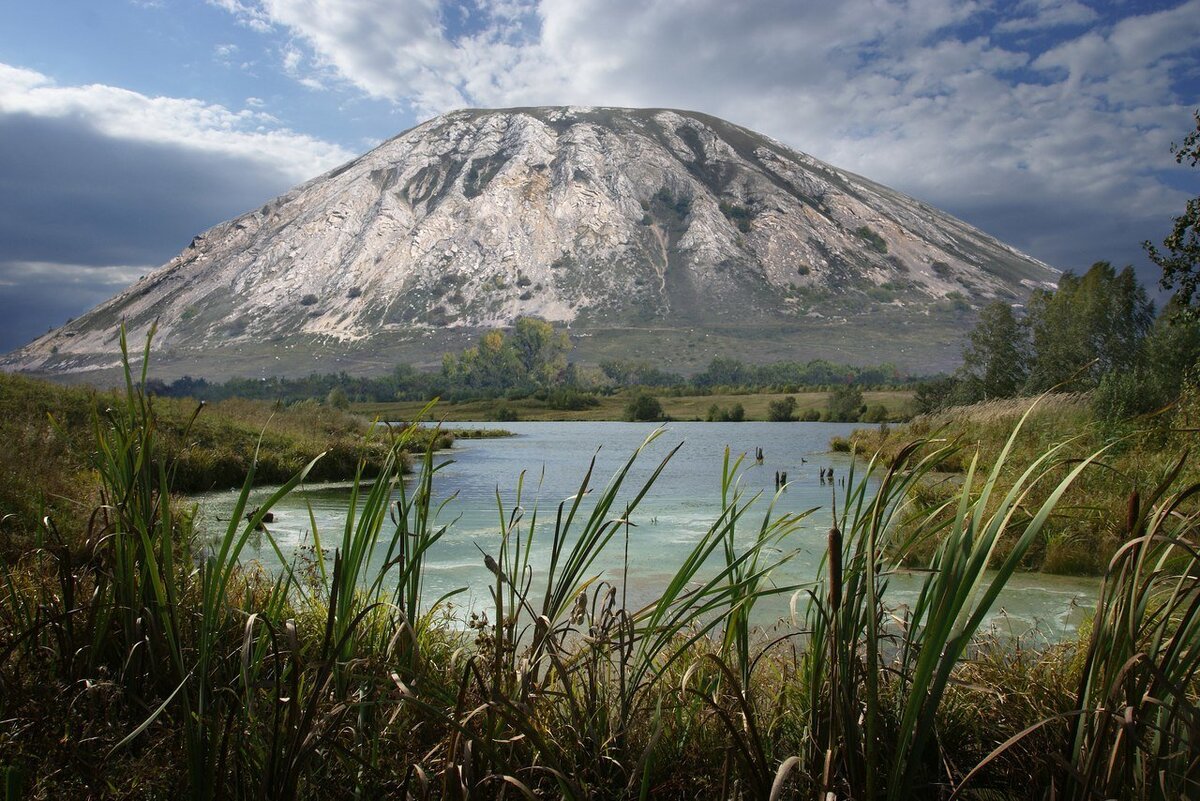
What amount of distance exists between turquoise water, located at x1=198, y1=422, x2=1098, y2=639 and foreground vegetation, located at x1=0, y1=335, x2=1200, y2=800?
1.00 ft

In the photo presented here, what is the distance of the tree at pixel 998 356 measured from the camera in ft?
124

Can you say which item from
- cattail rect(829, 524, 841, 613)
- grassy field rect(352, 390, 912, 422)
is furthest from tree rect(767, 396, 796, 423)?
cattail rect(829, 524, 841, 613)

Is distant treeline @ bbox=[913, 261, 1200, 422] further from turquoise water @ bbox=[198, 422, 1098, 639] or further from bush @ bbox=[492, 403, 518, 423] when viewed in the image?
bush @ bbox=[492, 403, 518, 423]

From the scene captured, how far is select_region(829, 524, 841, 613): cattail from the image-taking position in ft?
4.66

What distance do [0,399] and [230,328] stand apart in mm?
190676

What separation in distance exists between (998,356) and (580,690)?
40229mm

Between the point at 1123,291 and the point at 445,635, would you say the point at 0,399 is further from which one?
the point at 1123,291

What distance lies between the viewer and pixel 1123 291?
38719mm

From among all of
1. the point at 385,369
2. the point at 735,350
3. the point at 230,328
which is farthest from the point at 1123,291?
the point at 230,328

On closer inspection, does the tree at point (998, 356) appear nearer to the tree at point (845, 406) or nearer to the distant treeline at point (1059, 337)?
the distant treeline at point (1059, 337)

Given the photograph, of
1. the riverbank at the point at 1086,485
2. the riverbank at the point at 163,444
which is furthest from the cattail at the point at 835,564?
the riverbank at the point at 1086,485

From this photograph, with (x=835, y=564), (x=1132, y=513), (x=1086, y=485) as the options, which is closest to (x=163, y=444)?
(x=835, y=564)

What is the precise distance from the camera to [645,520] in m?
13.0

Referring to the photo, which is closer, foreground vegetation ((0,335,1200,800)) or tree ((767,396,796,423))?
foreground vegetation ((0,335,1200,800))
